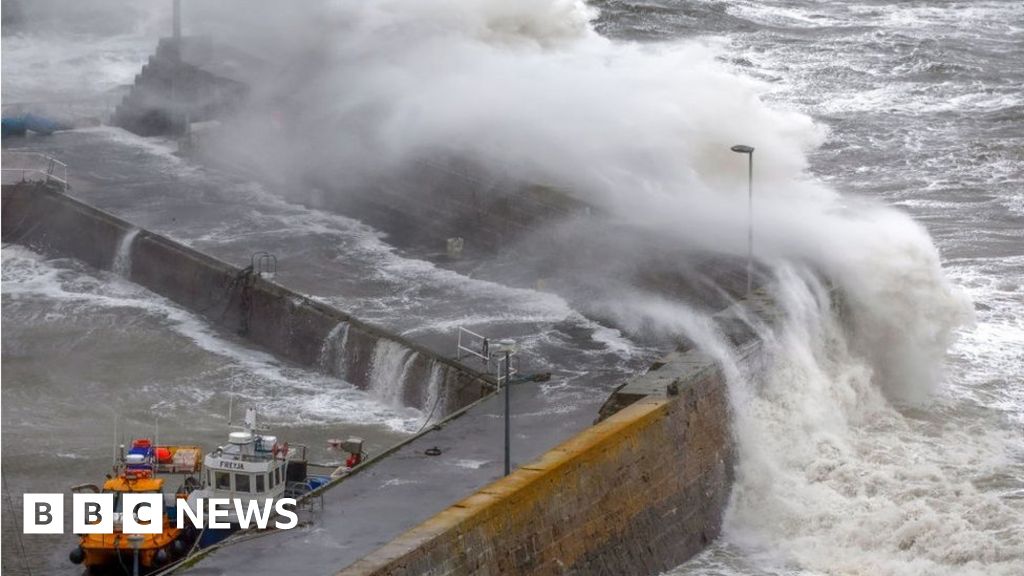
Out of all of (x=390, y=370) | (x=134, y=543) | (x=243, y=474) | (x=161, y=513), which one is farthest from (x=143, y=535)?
(x=390, y=370)

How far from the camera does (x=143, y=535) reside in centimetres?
2403

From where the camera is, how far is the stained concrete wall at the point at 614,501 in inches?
900

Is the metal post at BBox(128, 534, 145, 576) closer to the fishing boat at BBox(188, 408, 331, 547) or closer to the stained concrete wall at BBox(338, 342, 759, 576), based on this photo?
the fishing boat at BBox(188, 408, 331, 547)

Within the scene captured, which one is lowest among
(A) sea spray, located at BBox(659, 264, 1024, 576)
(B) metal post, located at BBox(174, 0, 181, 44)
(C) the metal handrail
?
(A) sea spray, located at BBox(659, 264, 1024, 576)

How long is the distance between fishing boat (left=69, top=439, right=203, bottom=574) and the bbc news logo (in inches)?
3.4

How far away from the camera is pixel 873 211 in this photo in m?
36.8

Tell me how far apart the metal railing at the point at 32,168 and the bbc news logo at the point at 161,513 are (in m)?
19.6

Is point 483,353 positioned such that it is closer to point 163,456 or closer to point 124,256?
point 163,456

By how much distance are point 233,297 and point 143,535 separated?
40.1ft

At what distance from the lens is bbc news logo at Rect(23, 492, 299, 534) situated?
23.7 meters

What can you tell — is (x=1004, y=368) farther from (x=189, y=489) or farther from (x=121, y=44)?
(x=121, y=44)

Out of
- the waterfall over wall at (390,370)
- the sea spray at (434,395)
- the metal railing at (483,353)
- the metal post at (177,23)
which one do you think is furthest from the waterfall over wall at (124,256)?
the metal post at (177,23)

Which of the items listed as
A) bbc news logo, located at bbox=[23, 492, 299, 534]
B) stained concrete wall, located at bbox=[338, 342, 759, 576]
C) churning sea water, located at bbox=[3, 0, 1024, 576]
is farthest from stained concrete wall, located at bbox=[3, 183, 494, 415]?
bbc news logo, located at bbox=[23, 492, 299, 534]

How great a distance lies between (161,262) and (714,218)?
9.91 meters
